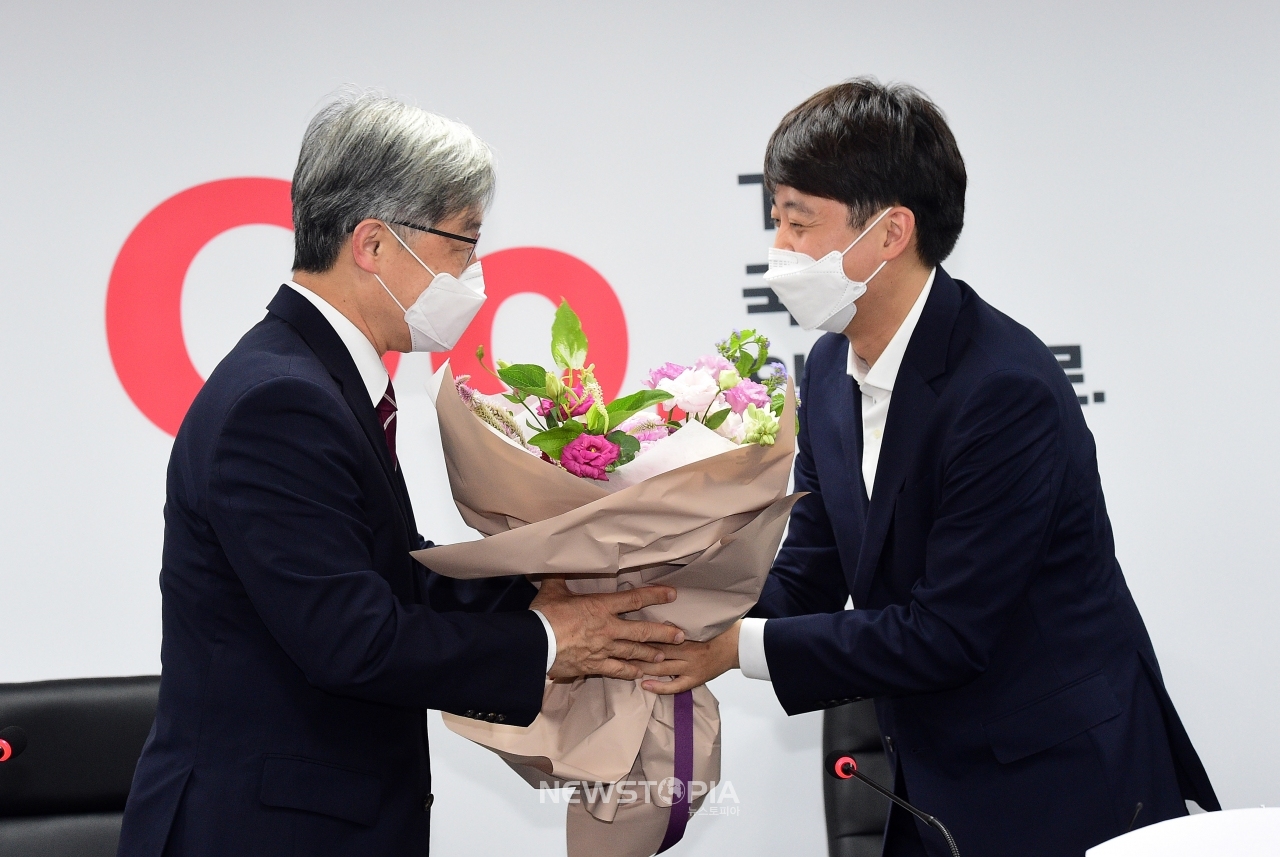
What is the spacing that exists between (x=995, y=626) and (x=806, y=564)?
1.80 feet

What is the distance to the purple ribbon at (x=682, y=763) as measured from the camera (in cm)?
181

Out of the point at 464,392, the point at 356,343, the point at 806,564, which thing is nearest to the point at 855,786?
the point at 806,564

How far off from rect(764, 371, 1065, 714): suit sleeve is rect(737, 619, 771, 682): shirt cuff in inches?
8.2

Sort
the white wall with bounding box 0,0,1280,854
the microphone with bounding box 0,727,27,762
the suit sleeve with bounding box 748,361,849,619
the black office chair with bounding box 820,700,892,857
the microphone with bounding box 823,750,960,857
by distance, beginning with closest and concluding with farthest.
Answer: the microphone with bounding box 823,750,960,857 < the microphone with bounding box 0,727,27,762 < the suit sleeve with bounding box 748,361,849,619 < the black office chair with bounding box 820,700,892,857 < the white wall with bounding box 0,0,1280,854

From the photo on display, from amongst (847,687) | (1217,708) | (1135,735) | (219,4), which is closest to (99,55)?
(219,4)

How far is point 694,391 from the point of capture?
1613 millimetres

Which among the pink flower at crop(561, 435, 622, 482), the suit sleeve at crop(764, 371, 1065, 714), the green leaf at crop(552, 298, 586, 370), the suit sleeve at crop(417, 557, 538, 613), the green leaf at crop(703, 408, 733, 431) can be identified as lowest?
the suit sleeve at crop(417, 557, 538, 613)

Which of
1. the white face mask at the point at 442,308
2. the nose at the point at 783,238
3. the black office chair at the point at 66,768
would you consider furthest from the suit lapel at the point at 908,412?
the black office chair at the point at 66,768

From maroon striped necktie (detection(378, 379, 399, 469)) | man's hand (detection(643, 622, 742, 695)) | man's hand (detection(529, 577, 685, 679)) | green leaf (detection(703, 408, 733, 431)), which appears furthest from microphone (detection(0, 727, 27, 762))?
green leaf (detection(703, 408, 733, 431))

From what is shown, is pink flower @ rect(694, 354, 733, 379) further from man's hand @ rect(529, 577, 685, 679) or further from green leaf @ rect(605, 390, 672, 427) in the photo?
man's hand @ rect(529, 577, 685, 679)

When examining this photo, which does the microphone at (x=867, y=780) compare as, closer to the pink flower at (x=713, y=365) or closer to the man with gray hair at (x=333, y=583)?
the man with gray hair at (x=333, y=583)

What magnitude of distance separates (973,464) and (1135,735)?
1.71ft

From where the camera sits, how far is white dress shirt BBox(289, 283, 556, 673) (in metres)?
1.68

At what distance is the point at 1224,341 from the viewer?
319 cm
